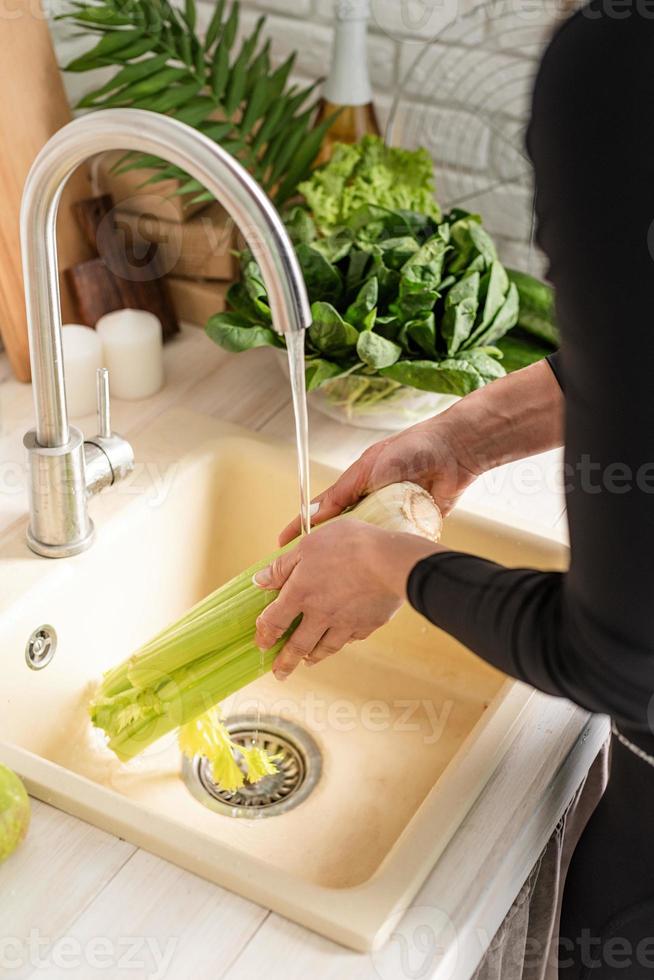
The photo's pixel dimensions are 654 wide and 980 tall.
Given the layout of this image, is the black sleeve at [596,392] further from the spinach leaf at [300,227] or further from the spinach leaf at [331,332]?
the spinach leaf at [300,227]

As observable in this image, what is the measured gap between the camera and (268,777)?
1155 millimetres

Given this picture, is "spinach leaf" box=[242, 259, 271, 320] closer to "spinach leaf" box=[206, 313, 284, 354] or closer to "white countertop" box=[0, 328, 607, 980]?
"spinach leaf" box=[206, 313, 284, 354]

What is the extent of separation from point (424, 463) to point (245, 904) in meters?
0.42

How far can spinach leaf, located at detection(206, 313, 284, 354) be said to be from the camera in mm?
1190

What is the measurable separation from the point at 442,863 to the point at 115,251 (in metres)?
0.86

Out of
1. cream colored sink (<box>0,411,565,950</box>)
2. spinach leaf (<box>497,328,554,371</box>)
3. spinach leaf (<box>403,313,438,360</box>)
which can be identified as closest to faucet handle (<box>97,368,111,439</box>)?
cream colored sink (<box>0,411,565,950</box>)

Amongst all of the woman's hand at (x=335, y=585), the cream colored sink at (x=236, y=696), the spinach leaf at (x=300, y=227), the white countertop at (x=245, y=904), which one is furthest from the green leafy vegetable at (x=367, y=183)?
the white countertop at (x=245, y=904)

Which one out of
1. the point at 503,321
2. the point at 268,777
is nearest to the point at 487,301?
the point at 503,321

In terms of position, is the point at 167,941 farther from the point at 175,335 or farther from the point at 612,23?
→ the point at 175,335

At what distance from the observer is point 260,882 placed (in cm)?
81

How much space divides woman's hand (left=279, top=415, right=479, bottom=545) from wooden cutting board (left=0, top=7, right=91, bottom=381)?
0.50 metres

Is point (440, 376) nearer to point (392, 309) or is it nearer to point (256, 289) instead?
point (392, 309)

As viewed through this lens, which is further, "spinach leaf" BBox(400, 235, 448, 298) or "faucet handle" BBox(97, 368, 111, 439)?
"spinach leaf" BBox(400, 235, 448, 298)

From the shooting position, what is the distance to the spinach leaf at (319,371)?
1184 mm
